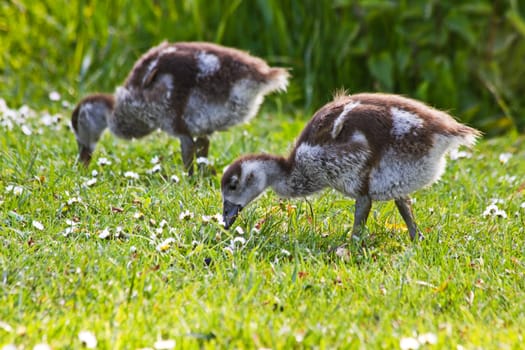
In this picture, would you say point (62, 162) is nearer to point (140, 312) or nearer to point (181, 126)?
point (181, 126)

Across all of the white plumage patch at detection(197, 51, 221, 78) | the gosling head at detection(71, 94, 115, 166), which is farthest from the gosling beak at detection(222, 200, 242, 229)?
the gosling head at detection(71, 94, 115, 166)

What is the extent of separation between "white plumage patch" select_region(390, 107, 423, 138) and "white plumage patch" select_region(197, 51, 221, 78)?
2022 mm

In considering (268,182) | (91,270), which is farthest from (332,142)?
(91,270)

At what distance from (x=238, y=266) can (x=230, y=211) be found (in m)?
0.97

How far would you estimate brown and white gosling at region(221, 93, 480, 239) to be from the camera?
19.0ft

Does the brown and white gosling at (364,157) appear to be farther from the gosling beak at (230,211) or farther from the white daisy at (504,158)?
the white daisy at (504,158)

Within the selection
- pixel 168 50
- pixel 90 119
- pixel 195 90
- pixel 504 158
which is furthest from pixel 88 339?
pixel 504 158

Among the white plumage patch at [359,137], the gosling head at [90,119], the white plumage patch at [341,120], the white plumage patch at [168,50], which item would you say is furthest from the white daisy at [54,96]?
the white plumage patch at [359,137]

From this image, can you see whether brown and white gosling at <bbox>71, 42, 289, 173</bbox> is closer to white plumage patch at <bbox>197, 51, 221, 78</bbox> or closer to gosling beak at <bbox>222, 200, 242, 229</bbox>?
white plumage patch at <bbox>197, 51, 221, 78</bbox>

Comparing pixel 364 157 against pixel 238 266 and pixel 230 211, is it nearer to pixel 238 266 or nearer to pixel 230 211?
pixel 230 211

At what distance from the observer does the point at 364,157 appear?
582 centimetres

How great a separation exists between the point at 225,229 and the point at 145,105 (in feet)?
7.19

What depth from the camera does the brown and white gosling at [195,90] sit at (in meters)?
7.36

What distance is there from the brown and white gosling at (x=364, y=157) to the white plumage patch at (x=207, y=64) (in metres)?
1.33
